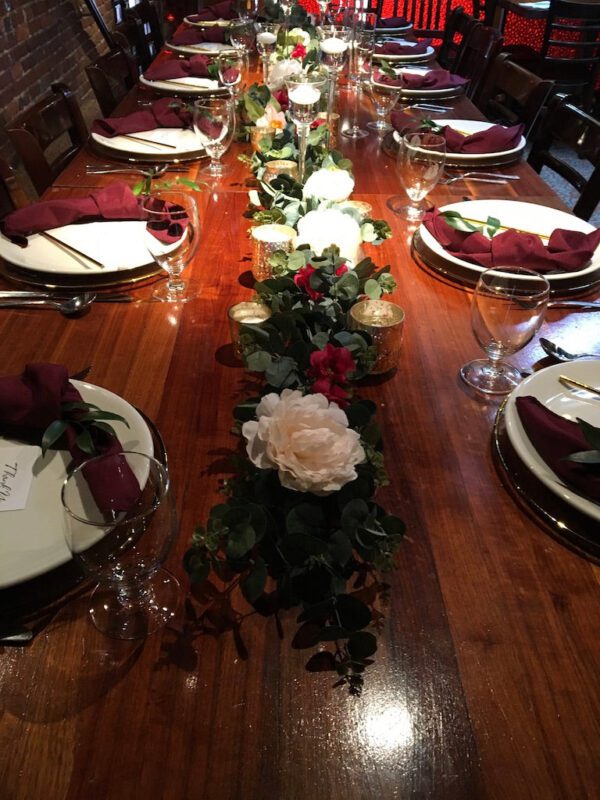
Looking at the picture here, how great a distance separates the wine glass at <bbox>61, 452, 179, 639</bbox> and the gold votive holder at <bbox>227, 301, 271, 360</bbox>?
28cm

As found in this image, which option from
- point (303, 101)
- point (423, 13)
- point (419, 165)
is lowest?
point (423, 13)

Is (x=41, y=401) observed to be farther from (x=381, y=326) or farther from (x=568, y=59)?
(x=568, y=59)

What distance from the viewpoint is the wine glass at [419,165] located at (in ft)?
4.02

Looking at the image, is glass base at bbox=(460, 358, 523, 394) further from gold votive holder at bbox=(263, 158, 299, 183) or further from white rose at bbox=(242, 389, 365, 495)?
gold votive holder at bbox=(263, 158, 299, 183)

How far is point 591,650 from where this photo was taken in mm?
537

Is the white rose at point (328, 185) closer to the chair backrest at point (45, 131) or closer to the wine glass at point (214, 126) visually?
the wine glass at point (214, 126)

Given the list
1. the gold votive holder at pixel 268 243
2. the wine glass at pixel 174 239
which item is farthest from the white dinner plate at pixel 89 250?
the gold votive holder at pixel 268 243

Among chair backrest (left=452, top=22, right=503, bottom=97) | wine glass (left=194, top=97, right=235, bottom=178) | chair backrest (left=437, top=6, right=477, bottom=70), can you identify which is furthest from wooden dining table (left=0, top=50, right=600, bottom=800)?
chair backrest (left=437, top=6, right=477, bottom=70)

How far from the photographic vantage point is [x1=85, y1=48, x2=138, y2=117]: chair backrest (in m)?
2.10

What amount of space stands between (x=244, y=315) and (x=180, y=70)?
1607mm

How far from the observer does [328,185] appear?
3.44ft

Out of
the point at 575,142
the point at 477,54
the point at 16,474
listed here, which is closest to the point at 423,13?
the point at 477,54

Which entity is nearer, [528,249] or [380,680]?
[380,680]

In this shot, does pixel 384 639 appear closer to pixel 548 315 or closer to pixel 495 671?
pixel 495 671
